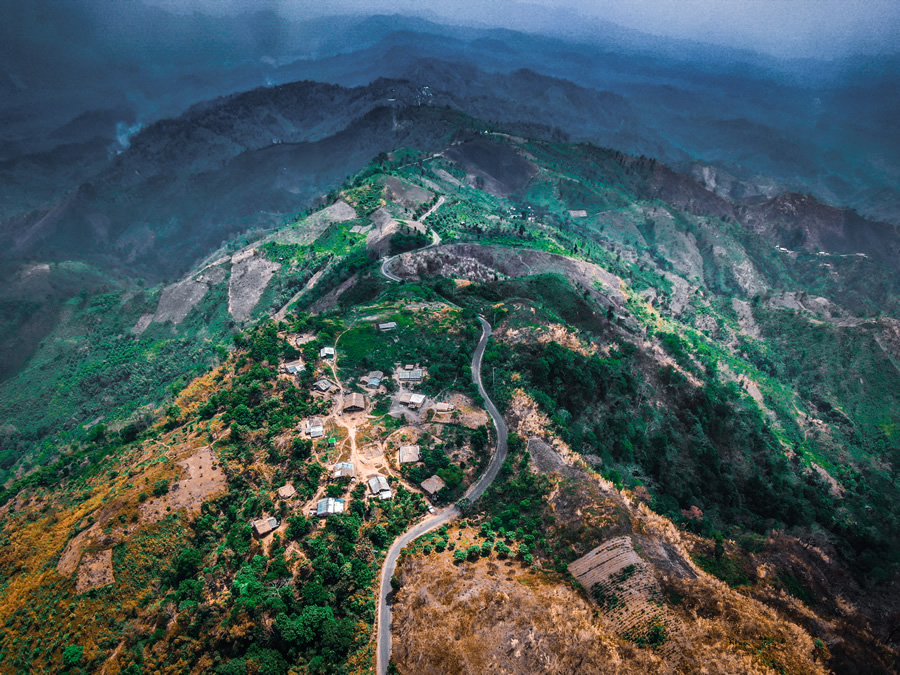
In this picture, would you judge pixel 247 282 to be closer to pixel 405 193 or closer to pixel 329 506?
pixel 405 193

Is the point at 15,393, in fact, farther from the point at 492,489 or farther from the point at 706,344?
the point at 706,344

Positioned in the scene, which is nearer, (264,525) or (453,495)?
(264,525)

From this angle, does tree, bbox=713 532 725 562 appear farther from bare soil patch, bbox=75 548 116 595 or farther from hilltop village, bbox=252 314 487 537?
bare soil patch, bbox=75 548 116 595

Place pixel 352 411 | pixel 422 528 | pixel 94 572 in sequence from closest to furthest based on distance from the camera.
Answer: pixel 94 572
pixel 422 528
pixel 352 411

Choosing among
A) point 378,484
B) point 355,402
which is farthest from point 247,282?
point 378,484

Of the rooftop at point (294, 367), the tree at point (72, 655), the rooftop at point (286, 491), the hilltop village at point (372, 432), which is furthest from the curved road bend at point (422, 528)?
the rooftop at point (294, 367)

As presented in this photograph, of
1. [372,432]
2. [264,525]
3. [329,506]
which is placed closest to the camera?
[264,525]

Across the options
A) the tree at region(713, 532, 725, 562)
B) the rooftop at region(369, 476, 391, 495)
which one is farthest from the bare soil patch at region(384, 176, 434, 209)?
the tree at region(713, 532, 725, 562)

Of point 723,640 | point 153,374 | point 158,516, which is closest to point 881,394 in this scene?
point 723,640

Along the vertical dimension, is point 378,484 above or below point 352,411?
below
